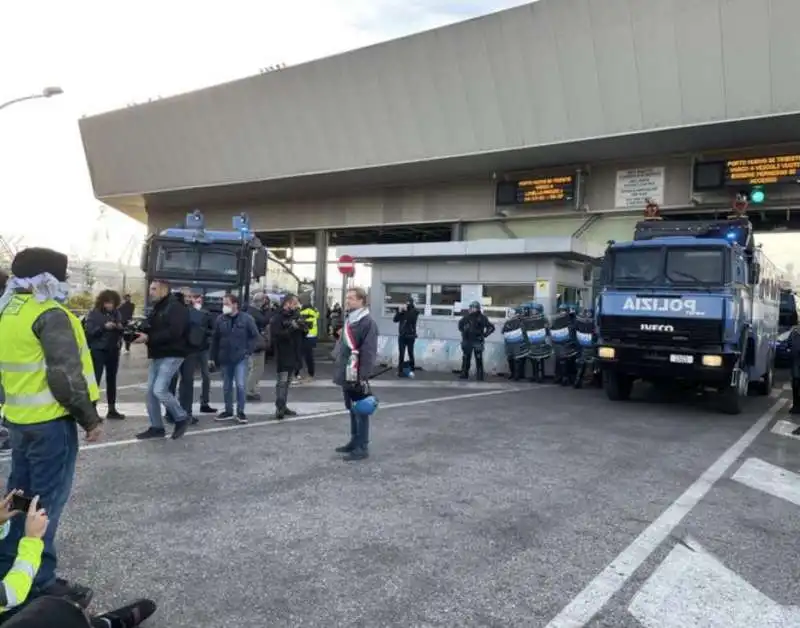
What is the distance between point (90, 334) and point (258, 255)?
22.6 ft

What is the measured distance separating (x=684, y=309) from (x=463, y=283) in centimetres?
775

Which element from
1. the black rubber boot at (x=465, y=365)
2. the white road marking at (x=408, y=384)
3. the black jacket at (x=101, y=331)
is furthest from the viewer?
the black rubber boot at (x=465, y=365)

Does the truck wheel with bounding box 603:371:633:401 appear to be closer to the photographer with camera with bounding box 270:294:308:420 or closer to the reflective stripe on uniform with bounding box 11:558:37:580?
the photographer with camera with bounding box 270:294:308:420

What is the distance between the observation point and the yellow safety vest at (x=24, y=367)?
3.46 meters

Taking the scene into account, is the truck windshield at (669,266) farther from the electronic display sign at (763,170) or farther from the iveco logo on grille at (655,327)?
the electronic display sign at (763,170)

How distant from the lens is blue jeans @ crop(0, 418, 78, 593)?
3457mm

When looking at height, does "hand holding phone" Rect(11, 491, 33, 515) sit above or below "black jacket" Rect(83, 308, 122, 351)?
below

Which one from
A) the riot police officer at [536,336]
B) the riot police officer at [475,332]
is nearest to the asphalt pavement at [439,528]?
the riot police officer at [536,336]

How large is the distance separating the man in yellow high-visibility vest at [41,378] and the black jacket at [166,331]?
397 centimetres

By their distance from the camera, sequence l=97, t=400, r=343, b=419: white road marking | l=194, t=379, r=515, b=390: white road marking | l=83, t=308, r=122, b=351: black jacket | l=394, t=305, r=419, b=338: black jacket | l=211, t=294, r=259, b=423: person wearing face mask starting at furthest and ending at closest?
l=394, t=305, r=419, b=338: black jacket < l=194, t=379, r=515, b=390: white road marking < l=97, t=400, r=343, b=419: white road marking < l=211, t=294, r=259, b=423: person wearing face mask < l=83, t=308, r=122, b=351: black jacket

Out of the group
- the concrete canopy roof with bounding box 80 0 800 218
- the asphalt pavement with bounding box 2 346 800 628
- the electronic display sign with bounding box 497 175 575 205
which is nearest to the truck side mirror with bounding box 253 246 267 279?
the asphalt pavement with bounding box 2 346 800 628

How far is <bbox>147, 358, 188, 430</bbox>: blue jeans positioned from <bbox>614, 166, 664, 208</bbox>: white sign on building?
15.9 meters

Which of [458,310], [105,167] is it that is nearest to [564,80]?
[458,310]

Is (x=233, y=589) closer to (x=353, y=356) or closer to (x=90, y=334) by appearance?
(x=353, y=356)
